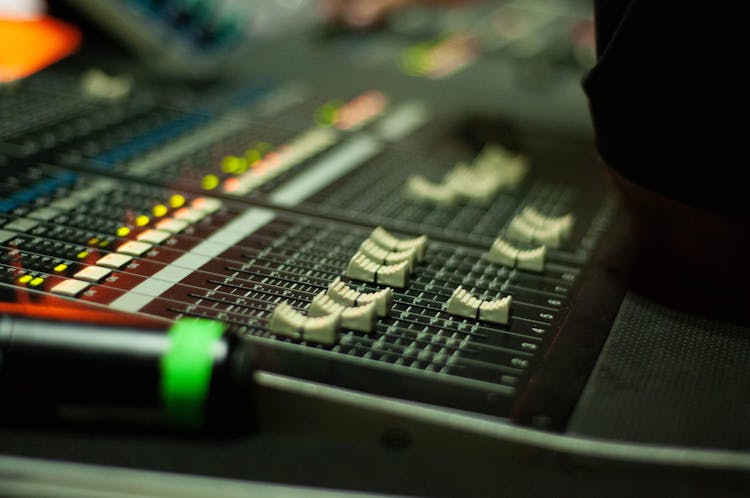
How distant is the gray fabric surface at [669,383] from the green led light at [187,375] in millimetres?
282

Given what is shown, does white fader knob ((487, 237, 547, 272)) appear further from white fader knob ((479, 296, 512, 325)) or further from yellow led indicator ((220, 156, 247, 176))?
yellow led indicator ((220, 156, 247, 176))

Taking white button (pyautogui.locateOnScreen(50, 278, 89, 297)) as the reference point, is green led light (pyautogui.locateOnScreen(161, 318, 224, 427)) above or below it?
above

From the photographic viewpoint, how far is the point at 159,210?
104cm

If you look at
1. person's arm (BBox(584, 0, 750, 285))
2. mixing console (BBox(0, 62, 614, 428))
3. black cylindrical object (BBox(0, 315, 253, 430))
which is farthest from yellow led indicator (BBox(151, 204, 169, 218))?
person's arm (BBox(584, 0, 750, 285))

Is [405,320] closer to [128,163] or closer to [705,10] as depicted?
[705,10]

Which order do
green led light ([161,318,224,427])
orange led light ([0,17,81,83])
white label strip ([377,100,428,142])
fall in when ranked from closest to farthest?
green led light ([161,318,224,427]) < white label strip ([377,100,428,142]) < orange led light ([0,17,81,83])

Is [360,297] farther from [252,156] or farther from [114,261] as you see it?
[252,156]

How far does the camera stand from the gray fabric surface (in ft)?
2.24

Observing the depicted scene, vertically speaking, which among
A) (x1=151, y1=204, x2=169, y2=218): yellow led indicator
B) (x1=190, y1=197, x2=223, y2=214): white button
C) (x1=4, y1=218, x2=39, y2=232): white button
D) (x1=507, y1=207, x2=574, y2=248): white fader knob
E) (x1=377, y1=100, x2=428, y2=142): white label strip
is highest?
(x1=4, y1=218, x2=39, y2=232): white button

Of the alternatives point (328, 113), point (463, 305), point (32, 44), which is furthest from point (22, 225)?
point (32, 44)

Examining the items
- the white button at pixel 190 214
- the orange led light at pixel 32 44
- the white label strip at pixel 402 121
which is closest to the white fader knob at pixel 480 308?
the white button at pixel 190 214

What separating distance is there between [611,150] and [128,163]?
64 cm

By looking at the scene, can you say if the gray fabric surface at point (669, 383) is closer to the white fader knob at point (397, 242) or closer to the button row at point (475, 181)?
the white fader knob at point (397, 242)

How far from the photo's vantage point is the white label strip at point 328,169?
3.76ft
